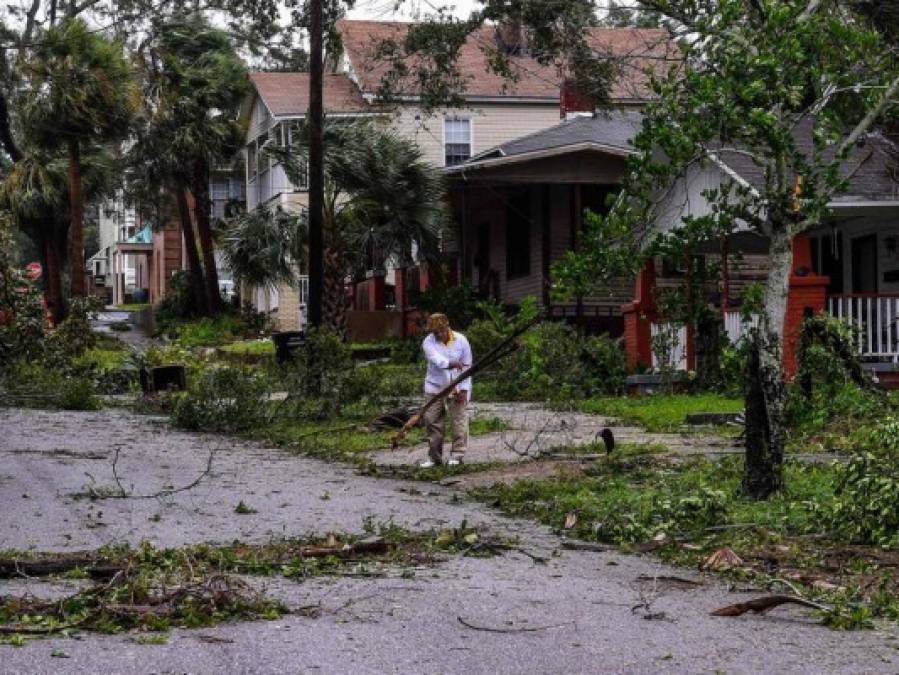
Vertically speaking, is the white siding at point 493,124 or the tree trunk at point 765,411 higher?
the white siding at point 493,124

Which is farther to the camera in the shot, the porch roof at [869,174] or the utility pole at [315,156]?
the utility pole at [315,156]

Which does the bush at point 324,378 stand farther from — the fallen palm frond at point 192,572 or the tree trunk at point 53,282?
the tree trunk at point 53,282

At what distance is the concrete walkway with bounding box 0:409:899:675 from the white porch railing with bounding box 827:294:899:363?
11.2 meters

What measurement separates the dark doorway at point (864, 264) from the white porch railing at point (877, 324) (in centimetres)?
263

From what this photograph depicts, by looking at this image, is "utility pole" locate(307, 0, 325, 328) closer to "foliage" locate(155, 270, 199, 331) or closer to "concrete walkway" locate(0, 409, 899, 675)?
"concrete walkway" locate(0, 409, 899, 675)

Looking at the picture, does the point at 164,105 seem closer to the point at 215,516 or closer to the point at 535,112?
the point at 535,112

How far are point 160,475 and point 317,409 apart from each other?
678 cm

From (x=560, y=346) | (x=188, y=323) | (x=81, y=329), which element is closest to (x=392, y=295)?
(x=188, y=323)

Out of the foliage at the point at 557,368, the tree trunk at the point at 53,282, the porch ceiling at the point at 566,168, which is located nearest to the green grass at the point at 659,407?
the foliage at the point at 557,368

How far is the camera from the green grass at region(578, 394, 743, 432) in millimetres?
19145

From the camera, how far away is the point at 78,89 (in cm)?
3694

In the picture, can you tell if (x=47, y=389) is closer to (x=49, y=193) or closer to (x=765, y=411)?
(x=765, y=411)

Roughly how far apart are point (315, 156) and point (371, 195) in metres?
8.15

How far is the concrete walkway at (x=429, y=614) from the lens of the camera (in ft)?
21.7
